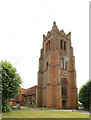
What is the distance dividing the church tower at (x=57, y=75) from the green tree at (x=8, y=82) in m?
16.4

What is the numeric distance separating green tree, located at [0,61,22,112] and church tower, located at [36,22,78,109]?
16.4 meters

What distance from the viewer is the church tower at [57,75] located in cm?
3781

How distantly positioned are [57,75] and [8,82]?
65.0 ft

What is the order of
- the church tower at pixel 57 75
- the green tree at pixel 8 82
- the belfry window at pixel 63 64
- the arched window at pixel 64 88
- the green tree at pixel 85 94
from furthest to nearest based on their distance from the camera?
the belfry window at pixel 63 64 < the arched window at pixel 64 88 < the church tower at pixel 57 75 < the green tree at pixel 85 94 < the green tree at pixel 8 82

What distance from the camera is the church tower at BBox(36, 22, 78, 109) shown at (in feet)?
124

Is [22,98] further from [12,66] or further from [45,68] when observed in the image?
[12,66]

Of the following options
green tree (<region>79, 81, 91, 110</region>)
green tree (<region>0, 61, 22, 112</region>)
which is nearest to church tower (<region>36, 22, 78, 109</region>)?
green tree (<region>79, 81, 91, 110</region>)

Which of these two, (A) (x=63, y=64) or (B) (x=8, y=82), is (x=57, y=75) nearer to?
(A) (x=63, y=64)

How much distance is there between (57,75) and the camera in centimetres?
3828

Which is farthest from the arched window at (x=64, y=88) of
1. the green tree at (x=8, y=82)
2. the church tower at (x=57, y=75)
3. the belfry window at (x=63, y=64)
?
the green tree at (x=8, y=82)

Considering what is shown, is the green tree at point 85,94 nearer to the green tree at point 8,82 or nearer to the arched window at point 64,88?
the arched window at point 64,88

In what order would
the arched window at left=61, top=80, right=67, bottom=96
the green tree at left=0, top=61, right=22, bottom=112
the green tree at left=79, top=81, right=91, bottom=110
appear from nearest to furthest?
the green tree at left=0, top=61, right=22, bottom=112 < the green tree at left=79, top=81, right=91, bottom=110 < the arched window at left=61, top=80, right=67, bottom=96

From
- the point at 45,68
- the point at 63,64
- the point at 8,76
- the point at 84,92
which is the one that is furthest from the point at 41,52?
the point at 8,76

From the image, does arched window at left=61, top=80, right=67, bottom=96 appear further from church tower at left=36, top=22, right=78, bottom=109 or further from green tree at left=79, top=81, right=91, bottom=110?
green tree at left=79, top=81, right=91, bottom=110
